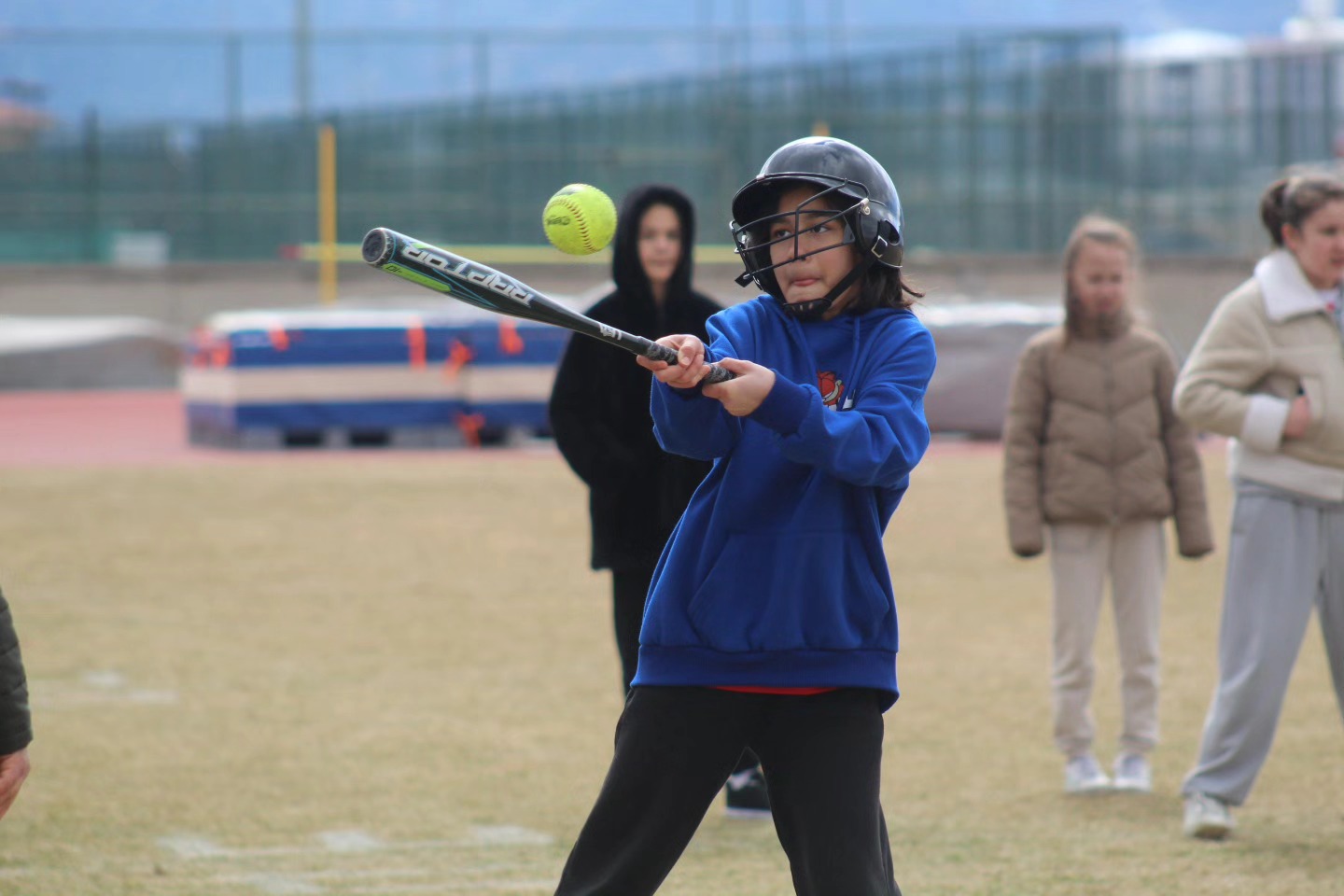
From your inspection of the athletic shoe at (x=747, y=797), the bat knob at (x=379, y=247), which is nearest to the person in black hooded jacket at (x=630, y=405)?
the athletic shoe at (x=747, y=797)

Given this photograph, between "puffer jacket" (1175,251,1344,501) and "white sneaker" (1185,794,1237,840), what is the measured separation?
988 millimetres

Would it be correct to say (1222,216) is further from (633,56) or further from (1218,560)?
(1218,560)

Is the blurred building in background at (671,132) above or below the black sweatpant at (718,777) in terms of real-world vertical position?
above

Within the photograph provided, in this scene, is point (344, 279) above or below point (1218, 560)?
above

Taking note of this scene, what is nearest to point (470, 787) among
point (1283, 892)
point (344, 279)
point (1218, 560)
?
point (1283, 892)

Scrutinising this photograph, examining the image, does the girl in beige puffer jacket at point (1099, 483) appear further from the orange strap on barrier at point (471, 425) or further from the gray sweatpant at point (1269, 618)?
the orange strap on barrier at point (471, 425)

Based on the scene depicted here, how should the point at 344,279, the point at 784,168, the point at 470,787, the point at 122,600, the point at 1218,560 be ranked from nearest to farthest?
the point at 784,168 < the point at 470,787 < the point at 122,600 < the point at 1218,560 < the point at 344,279

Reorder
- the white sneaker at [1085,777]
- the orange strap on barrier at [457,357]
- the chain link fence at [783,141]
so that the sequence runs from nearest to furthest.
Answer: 1. the white sneaker at [1085,777]
2. the orange strap on barrier at [457,357]
3. the chain link fence at [783,141]

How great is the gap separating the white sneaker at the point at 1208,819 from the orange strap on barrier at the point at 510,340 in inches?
538

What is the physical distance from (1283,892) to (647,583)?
1999 millimetres

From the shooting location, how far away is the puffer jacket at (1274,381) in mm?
5613

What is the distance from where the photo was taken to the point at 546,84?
32.6 metres

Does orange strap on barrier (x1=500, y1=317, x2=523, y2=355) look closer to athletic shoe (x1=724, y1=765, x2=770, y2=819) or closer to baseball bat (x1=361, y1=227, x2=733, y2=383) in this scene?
athletic shoe (x1=724, y1=765, x2=770, y2=819)

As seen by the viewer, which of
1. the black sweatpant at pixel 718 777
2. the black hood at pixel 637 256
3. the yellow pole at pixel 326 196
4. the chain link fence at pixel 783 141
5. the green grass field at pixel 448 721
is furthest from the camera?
the chain link fence at pixel 783 141
